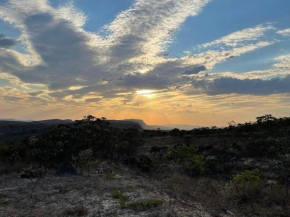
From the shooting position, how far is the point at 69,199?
1352 cm

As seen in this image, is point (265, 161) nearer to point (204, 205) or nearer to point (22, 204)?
point (204, 205)

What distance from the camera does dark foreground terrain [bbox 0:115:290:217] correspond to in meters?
11.9

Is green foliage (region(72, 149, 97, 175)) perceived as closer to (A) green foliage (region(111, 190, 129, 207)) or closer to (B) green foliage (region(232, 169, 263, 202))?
(A) green foliage (region(111, 190, 129, 207))

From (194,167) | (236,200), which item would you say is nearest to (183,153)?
(194,167)

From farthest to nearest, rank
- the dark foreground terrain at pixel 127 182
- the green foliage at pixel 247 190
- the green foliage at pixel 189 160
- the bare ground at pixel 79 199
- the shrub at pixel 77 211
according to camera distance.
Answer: the green foliage at pixel 189 160 → the green foliage at pixel 247 190 → the dark foreground terrain at pixel 127 182 → the bare ground at pixel 79 199 → the shrub at pixel 77 211

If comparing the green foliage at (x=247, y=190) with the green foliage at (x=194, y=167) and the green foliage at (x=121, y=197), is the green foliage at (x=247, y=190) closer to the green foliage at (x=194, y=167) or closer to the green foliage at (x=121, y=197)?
the green foliage at (x=121, y=197)

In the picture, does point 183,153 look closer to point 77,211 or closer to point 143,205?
point 143,205

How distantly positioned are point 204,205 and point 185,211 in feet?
5.97

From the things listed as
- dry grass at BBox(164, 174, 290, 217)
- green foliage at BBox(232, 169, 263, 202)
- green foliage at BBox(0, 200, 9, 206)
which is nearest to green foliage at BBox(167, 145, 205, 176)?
dry grass at BBox(164, 174, 290, 217)

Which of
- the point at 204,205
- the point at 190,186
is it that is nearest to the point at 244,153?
the point at 190,186

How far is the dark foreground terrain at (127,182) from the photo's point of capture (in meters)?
11.9

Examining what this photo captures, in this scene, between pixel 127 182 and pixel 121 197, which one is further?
pixel 127 182

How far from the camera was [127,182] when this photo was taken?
59.8ft

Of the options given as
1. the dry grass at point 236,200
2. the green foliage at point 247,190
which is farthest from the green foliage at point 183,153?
the green foliage at point 247,190
